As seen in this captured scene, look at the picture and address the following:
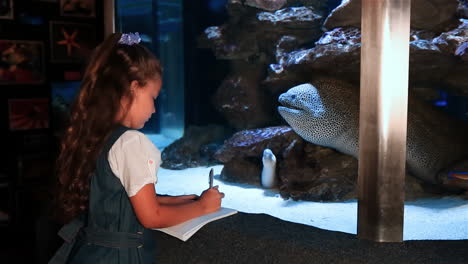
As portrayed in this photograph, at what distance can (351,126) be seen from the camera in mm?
4363

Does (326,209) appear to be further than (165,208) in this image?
Yes

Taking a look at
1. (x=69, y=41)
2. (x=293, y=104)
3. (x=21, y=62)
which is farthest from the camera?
(x=293, y=104)

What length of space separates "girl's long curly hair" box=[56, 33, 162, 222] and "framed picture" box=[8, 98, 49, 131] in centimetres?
219

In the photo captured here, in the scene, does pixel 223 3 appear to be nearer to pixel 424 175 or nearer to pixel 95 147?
pixel 424 175

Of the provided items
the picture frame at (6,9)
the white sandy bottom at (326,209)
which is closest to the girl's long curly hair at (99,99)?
the white sandy bottom at (326,209)

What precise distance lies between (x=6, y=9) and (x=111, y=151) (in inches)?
95.4

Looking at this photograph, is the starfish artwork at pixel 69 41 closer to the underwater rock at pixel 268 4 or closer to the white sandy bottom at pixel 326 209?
the white sandy bottom at pixel 326 209

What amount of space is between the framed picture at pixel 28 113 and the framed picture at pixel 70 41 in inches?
14.2

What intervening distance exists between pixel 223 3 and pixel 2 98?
2.86 meters

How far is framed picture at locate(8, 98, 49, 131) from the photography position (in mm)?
3479

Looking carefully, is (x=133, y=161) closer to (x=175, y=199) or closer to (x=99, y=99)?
(x=99, y=99)

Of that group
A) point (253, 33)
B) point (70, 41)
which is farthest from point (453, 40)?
point (70, 41)

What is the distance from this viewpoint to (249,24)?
5500 millimetres

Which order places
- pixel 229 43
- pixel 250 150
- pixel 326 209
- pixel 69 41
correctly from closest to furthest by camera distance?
pixel 326 209, pixel 69 41, pixel 250 150, pixel 229 43
